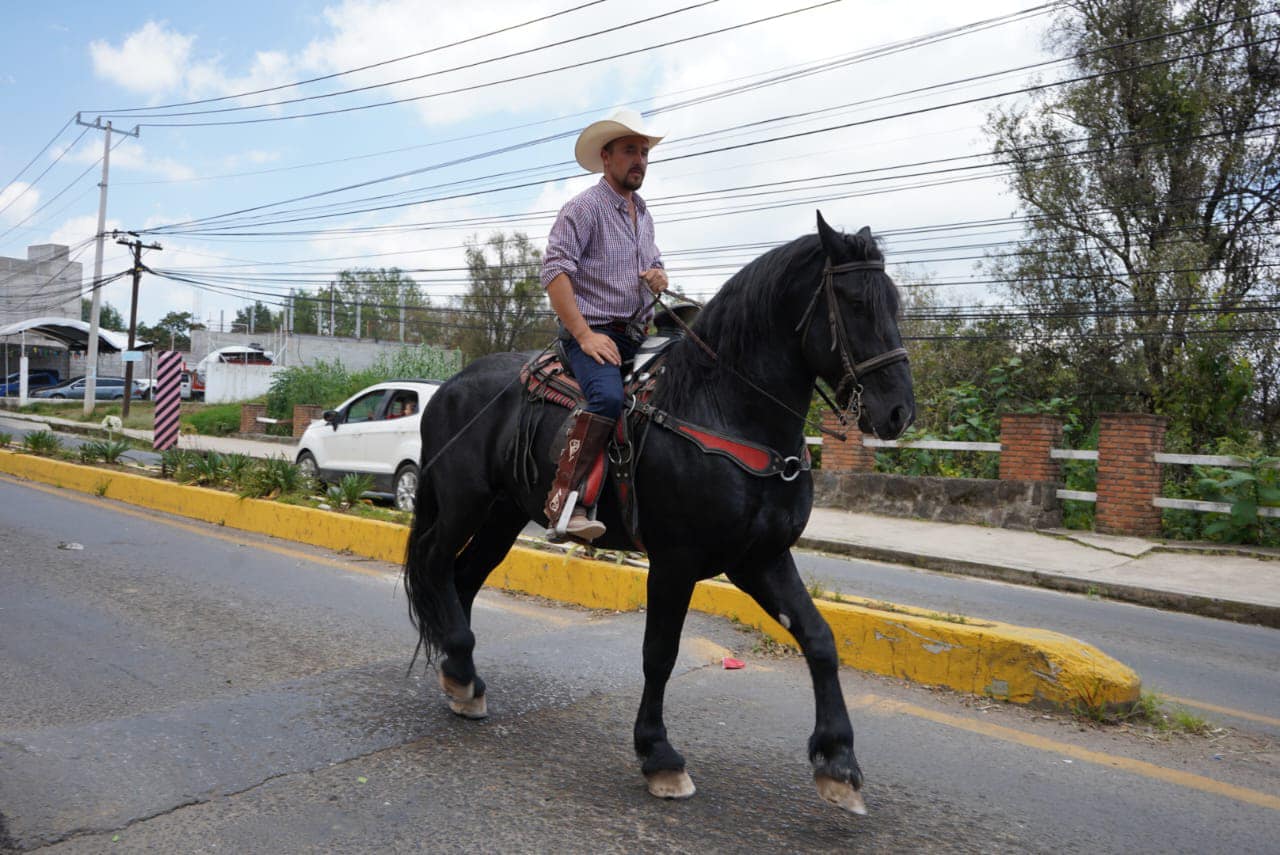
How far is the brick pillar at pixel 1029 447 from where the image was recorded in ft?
45.8

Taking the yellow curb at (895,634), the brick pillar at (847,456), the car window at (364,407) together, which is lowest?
the yellow curb at (895,634)

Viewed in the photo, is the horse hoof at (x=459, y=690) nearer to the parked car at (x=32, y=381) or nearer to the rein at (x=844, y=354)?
the rein at (x=844, y=354)

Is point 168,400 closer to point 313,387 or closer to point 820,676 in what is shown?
point 313,387

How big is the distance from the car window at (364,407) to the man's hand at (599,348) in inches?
412

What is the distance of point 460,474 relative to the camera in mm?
4625

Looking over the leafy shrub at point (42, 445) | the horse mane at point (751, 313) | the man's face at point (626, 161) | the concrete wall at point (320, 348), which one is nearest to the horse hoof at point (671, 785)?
the horse mane at point (751, 313)

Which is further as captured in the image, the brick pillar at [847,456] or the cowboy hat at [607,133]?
the brick pillar at [847,456]

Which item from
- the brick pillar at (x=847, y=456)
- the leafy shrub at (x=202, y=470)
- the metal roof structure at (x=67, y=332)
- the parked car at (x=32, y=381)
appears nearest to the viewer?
the leafy shrub at (x=202, y=470)

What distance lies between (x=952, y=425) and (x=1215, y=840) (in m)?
15.3

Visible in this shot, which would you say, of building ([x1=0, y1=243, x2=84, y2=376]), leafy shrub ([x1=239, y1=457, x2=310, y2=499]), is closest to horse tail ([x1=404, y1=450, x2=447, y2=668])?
leafy shrub ([x1=239, y1=457, x2=310, y2=499])

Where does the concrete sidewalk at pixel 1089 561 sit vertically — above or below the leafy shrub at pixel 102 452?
below

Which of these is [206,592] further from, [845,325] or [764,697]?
[845,325]

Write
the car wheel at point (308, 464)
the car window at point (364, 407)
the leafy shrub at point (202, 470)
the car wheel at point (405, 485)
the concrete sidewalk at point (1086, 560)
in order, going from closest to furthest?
the concrete sidewalk at point (1086, 560) < the leafy shrub at point (202, 470) < the car wheel at point (405, 485) < the car window at point (364, 407) < the car wheel at point (308, 464)

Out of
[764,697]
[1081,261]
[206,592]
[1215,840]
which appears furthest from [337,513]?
[1081,261]
